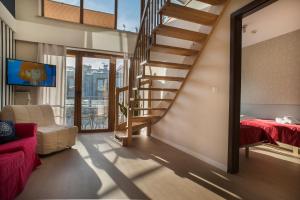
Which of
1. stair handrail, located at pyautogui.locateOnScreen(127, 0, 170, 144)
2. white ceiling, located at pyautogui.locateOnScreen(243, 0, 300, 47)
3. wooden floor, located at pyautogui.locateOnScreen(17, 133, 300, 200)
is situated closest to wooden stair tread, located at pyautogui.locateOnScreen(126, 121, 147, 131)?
stair handrail, located at pyautogui.locateOnScreen(127, 0, 170, 144)

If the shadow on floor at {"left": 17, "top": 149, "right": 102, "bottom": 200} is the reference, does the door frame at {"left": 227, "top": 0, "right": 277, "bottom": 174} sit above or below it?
above

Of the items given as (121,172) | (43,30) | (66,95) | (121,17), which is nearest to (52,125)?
(66,95)

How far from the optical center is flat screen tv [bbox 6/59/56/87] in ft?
12.9

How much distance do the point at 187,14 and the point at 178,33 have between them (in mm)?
307

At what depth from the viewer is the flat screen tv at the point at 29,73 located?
392cm

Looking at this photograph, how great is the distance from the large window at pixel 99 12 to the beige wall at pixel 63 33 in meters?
0.19

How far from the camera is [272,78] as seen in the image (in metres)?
4.61

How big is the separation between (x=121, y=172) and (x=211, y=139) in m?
1.54

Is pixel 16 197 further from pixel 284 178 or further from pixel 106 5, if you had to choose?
pixel 106 5

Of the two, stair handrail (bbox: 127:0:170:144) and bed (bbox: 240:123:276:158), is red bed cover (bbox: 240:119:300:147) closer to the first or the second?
bed (bbox: 240:123:276:158)

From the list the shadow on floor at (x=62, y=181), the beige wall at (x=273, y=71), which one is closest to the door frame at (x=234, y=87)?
the shadow on floor at (x=62, y=181)

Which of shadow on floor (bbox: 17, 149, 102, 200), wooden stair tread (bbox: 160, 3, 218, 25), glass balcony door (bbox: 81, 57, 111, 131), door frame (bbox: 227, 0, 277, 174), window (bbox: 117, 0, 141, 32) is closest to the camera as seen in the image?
shadow on floor (bbox: 17, 149, 102, 200)

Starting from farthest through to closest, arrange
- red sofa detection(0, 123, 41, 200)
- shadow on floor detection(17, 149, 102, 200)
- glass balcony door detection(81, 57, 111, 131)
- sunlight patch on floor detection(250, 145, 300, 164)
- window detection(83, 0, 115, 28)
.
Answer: glass balcony door detection(81, 57, 111, 131) → window detection(83, 0, 115, 28) → sunlight patch on floor detection(250, 145, 300, 164) → shadow on floor detection(17, 149, 102, 200) → red sofa detection(0, 123, 41, 200)

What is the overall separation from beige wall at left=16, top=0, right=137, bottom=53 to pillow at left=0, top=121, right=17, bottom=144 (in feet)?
9.39
